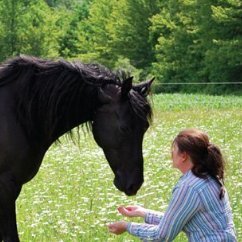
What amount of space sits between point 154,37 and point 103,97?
50.8 metres

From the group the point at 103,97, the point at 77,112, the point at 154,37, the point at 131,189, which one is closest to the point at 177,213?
the point at 131,189

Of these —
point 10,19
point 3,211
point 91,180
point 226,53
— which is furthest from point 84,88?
point 10,19

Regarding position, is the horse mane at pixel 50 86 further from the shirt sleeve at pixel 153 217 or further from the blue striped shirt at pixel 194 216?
the blue striped shirt at pixel 194 216

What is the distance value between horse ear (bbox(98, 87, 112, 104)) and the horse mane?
1.7 inches

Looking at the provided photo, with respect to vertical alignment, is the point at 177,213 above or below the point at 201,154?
below

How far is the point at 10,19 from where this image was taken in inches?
2154

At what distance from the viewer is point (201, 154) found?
3.74m

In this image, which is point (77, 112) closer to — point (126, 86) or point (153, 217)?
point (126, 86)

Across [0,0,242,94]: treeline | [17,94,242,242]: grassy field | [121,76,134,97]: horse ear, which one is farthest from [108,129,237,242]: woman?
[0,0,242,94]: treeline

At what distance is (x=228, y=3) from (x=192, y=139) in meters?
42.6

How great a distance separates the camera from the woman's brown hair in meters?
3.71

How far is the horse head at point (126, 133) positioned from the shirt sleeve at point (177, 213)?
695 mm

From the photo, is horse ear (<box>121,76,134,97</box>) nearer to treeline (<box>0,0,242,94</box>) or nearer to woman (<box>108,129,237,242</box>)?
woman (<box>108,129,237,242</box>)

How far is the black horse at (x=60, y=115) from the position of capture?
4406mm
